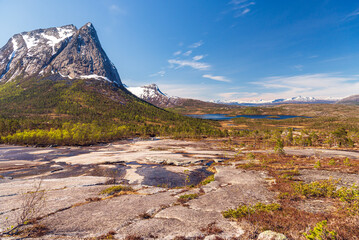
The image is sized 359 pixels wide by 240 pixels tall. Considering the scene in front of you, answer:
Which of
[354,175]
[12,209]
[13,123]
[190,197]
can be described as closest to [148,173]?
[190,197]

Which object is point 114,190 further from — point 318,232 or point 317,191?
point 317,191

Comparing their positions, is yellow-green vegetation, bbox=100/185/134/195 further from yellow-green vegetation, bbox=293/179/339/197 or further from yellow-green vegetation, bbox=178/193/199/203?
yellow-green vegetation, bbox=293/179/339/197

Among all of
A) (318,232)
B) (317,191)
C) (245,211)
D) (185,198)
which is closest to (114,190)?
(185,198)

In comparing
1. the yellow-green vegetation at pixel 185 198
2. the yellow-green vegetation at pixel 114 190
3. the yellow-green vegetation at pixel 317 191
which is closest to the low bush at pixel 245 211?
the yellow-green vegetation at pixel 185 198

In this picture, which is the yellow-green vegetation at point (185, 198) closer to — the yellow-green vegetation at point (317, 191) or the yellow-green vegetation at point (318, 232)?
the yellow-green vegetation at point (318, 232)

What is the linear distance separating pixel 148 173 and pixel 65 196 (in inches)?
984

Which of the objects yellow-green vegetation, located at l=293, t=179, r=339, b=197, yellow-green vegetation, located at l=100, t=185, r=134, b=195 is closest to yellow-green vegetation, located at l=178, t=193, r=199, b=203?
yellow-green vegetation, located at l=100, t=185, r=134, b=195

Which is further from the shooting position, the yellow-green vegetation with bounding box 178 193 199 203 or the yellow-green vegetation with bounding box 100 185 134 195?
the yellow-green vegetation with bounding box 100 185 134 195

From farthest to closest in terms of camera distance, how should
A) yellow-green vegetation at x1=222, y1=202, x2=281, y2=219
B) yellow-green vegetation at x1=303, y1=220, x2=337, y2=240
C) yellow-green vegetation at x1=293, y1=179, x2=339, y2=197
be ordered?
yellow-green vegetation at x1=293, y1=179, x2=339, y2=197, yellow-green vegetation at x1=222, y1=202, x2=281, y2=219, yellow-green vegetation at x1=303, y1=220, x2=337, y2=240

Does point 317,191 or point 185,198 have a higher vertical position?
point 317,191

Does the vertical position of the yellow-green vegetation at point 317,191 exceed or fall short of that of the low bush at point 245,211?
it falls short

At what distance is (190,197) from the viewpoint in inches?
894

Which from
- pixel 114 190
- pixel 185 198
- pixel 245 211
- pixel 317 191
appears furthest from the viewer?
pixel 114 190

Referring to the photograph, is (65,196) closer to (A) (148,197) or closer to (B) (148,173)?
(A) (148,197)
